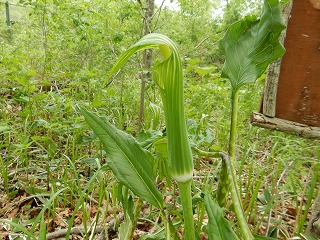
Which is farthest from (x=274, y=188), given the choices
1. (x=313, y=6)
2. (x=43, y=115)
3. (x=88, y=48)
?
(x=88, y=48)

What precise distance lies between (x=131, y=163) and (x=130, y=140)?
43mm

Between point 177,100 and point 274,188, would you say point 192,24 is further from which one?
point 177,100

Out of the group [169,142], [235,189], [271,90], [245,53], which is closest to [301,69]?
[271,90]

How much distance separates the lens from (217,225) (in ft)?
1.58

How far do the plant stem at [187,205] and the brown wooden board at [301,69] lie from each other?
→ 0.46m

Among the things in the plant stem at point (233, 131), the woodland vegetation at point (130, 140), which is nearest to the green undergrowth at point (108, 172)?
the woodland vegetation at point (130, 140)

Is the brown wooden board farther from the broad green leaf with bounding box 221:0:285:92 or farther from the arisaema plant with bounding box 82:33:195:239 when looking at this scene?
the arisaema plant with bounding box 82:33:195:239

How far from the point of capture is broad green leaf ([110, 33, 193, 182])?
0.36 m

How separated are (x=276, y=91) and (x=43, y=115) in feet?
4.96

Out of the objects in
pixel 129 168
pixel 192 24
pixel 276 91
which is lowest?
pixel 129 168

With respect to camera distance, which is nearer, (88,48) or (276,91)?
(276,91)

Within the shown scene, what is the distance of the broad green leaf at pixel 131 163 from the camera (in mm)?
562

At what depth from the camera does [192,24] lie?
4.16m

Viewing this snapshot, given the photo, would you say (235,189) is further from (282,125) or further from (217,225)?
(282,125)
